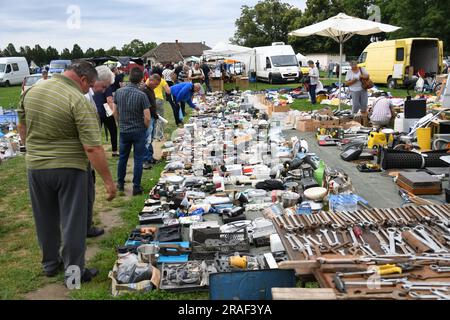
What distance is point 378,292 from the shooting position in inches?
109

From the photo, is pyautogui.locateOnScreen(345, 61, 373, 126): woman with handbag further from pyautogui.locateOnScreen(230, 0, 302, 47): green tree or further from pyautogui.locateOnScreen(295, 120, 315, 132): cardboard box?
pyautogui.locateOnScreen(230, 0, 302, 47): green tree

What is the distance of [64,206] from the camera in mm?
3617

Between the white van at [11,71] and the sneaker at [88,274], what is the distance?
109ft

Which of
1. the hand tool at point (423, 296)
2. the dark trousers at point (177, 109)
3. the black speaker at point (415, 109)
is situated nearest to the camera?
the hand tool at point (423, 296)

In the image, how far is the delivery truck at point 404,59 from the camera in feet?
65.5

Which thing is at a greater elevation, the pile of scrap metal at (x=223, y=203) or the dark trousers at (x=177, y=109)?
the dark trousers at (x=177, y=109)

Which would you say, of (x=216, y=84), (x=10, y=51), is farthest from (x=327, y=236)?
(x=10, y=51)

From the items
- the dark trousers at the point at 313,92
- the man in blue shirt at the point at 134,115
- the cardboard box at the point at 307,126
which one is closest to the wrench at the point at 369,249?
the man in blue shirt at the point at 134,115

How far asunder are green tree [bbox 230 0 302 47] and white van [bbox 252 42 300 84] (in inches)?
1173

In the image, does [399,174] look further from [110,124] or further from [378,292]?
[110,124]

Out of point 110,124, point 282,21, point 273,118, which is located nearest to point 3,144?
point 110,124

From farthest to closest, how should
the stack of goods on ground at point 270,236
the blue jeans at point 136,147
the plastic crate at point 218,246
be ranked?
the blue jeans at point 136,147 < the plastic crate at point 218,246 < the stack of goods on ground at point 270,236

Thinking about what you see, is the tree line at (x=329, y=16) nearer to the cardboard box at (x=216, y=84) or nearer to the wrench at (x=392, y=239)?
the cardboard box at (x=216, y=84)

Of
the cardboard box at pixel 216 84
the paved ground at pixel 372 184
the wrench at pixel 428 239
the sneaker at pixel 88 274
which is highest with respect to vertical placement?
the cardboard box at pixel 216 84
